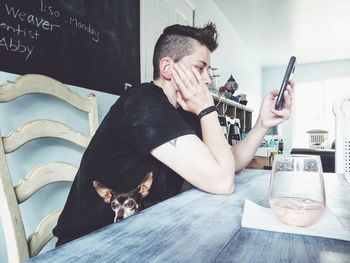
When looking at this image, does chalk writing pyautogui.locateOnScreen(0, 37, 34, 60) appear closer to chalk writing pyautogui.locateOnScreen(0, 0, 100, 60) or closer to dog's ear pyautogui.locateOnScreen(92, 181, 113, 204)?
chalk writing pyautogui.locateOnScreen(0, 0, 100, 60)

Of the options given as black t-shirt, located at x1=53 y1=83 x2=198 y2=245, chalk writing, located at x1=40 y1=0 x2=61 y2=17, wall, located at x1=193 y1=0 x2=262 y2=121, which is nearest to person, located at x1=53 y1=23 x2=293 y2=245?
black t-shirt, located at x1=53 y1=83 x2=198 y2=245

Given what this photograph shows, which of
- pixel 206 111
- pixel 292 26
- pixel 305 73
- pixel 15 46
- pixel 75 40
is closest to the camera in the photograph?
pixel 206 111

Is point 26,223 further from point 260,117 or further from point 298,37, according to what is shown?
point 298,37

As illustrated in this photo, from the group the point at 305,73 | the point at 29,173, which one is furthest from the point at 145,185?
the point at 305,73

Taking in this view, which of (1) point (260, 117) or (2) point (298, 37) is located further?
(2) point (298, 37)

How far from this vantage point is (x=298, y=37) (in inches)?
221

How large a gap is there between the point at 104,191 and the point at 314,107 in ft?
26.0

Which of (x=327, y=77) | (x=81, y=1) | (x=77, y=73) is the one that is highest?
(x=327, y=77)

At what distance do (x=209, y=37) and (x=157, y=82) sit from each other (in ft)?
0.96

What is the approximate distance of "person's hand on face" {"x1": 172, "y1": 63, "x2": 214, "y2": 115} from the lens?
3.21ft

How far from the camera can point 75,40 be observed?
166cm

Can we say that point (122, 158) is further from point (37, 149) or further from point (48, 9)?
point (48, 9)

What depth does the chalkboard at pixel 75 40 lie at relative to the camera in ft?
4.33

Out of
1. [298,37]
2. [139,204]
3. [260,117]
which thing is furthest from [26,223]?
[298,37]
